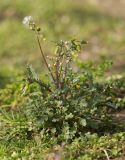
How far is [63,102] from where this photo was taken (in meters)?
4.25

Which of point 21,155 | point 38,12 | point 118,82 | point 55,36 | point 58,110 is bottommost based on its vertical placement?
point 21,155

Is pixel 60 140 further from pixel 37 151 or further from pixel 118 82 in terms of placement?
pixel 118 82

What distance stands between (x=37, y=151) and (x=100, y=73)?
1.54 m

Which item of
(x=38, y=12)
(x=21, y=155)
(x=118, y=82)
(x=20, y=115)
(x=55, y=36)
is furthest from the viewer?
(x=38, y=12)

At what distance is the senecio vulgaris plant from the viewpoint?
4203mm

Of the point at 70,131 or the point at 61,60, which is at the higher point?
the point at 61,60

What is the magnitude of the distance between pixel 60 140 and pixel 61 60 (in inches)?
25.0

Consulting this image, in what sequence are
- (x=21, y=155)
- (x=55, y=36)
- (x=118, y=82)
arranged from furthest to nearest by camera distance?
(x=55, y=36), (x=118, y=82), (x=21, y=155)

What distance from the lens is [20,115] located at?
4559 millimetres

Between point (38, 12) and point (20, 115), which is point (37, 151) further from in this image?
point (38, 12)

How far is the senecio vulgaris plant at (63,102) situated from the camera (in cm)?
420

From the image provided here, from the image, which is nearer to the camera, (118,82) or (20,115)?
(20,115)

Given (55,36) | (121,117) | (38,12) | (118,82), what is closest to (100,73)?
(118,82)

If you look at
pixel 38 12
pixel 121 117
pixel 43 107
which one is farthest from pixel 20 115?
pixel 38 12
